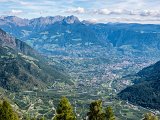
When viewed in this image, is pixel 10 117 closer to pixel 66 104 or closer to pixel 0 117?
pixel 0 117

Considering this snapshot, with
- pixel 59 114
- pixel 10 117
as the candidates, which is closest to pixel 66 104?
pixel 59 114

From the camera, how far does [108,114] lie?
88625 mm

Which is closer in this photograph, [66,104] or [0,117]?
[66,104]

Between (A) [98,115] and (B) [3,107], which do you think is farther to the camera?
(B) [3,107]

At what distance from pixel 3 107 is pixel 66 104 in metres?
18.2

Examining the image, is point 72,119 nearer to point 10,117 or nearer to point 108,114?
point 108,114

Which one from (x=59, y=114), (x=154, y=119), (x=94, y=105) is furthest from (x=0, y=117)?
(x=154, y=119)

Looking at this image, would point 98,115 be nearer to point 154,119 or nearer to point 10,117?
point 154,119

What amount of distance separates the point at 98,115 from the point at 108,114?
3111 millimetres

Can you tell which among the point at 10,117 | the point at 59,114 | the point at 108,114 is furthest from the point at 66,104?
the point at 10,117

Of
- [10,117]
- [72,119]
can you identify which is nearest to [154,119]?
[72,119]

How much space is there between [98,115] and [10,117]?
22.3 meters

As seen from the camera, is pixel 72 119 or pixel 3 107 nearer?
pixel 72 119

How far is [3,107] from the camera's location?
311 ft
